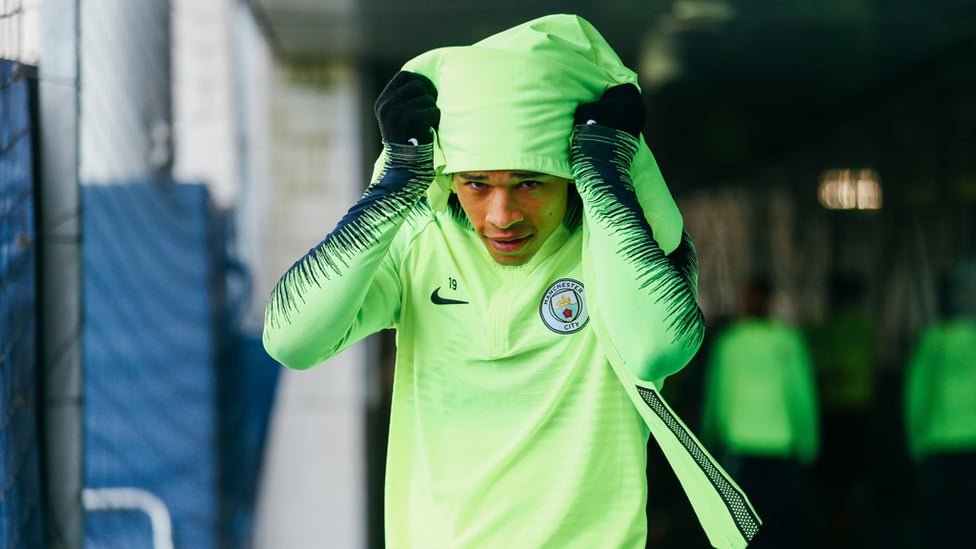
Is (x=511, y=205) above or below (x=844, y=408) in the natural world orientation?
above

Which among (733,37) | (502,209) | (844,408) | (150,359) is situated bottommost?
(844,408)

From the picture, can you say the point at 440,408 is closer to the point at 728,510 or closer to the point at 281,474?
the point at 728,510

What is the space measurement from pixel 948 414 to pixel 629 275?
5743 millimetres

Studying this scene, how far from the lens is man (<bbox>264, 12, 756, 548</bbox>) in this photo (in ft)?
6.30

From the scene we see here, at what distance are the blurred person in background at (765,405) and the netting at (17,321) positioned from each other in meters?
5.09

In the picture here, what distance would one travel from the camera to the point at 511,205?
6.46 feet

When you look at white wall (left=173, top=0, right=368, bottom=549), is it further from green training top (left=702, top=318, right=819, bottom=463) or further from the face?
the face

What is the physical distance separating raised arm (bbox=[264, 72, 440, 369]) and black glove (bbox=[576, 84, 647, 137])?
0.85 feet

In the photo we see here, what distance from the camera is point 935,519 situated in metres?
7.74

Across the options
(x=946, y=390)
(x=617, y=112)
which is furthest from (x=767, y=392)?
(x=617, y=112)

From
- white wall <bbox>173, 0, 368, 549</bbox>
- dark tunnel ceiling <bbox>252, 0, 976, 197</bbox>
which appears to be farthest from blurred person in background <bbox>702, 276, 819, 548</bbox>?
white wall <bbox>173, 0, 368, 549</bbox>

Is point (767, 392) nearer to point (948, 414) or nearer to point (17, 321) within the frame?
point (948, 414)

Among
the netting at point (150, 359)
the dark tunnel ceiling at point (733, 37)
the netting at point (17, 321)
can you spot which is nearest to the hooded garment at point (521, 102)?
the netting at point (17, 321)

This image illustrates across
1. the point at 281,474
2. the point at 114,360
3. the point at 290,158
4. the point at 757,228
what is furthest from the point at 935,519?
the point at 757,228
